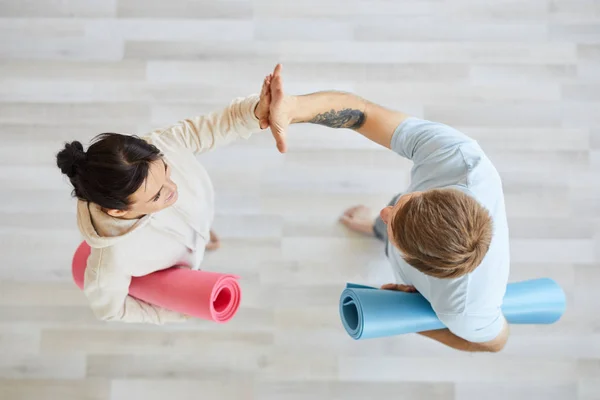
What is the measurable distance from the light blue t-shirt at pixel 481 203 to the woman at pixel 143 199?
52 cm

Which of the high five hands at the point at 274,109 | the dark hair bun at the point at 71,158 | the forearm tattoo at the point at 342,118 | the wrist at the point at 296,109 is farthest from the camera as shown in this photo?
the forearm tattoo at the point at 342,118

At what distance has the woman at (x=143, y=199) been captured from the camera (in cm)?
122

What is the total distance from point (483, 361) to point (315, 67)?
5.33ft

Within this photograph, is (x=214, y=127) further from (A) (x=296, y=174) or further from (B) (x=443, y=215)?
(A) (x=296, y=174)

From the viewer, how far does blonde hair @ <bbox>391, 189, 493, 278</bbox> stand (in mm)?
1240

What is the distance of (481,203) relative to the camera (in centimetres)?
136

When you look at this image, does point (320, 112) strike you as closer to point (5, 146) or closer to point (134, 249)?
point (134, 249)

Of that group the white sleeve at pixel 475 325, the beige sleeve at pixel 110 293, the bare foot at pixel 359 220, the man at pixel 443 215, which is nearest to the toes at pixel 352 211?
the bare foot at pixel 359 220

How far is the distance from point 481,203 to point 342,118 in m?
0.60

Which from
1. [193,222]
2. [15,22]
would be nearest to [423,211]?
[193,222]

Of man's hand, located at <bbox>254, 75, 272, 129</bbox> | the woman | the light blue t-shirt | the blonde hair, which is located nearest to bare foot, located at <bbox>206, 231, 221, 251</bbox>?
the woman

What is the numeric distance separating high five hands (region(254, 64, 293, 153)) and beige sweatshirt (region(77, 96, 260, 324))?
0.04 meters

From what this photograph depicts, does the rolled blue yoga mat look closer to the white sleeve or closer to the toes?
the white sleeve

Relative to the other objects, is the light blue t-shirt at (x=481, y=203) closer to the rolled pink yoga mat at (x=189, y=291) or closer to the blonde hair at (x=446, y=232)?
the blonde hair at (x=446, y=232)
